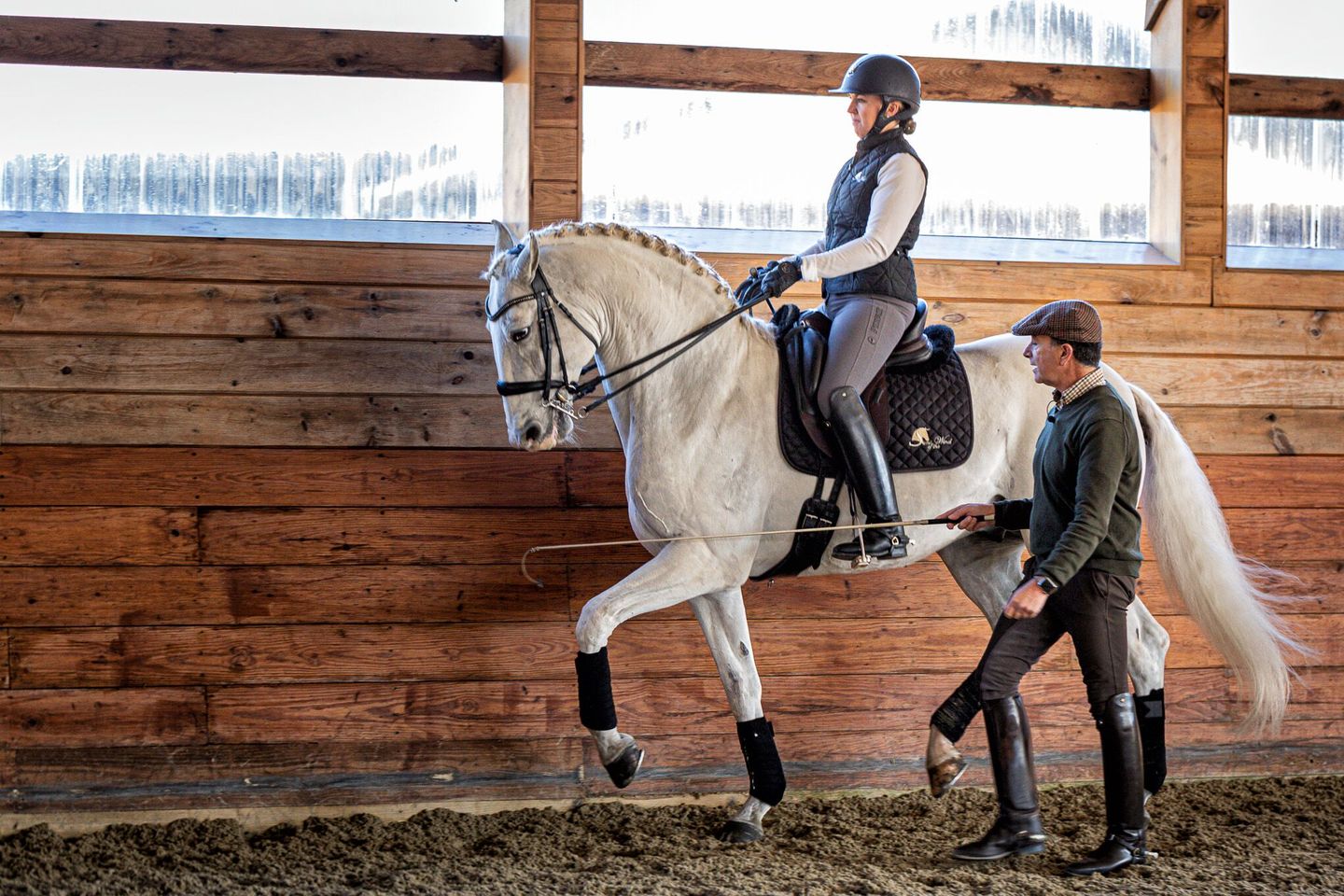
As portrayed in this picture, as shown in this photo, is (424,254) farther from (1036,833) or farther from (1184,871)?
(1184,871)

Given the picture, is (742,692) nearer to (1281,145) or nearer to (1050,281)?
(1050,281)

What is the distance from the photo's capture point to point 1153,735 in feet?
11.7

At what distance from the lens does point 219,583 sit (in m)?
3.81

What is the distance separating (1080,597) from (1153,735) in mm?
937

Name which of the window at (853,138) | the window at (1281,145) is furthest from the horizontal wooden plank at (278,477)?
the window at (1281,145)

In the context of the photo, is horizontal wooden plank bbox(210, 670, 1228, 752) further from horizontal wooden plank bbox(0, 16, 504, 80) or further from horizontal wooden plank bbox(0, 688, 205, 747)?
horizontal wooden plank bbox(0, 16, 504, 80)

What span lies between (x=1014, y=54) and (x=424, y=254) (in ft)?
7.64

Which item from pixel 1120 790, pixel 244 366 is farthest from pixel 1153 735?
pixel 244 366

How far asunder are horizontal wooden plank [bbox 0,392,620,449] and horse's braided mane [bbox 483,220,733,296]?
2.54 feet

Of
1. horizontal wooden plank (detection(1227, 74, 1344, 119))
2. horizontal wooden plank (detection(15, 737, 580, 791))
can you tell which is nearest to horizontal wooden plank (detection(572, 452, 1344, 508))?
horizontal wooden plank (detection(1227, 74, 1344, 119))

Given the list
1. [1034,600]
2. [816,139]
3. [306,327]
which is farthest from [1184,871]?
[306,327]

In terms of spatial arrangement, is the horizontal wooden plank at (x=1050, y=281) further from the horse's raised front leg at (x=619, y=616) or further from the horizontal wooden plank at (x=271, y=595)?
the horizontal wooden plank at (x=271, y=595)

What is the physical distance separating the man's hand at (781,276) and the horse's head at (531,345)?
0.51 m

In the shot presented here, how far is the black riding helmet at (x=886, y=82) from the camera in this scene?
3355mm
